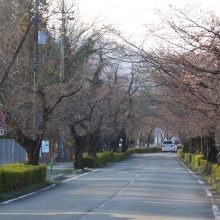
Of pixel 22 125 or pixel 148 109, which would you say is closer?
pixel 22 125

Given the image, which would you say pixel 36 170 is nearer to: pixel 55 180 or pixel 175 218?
pixel 55 180

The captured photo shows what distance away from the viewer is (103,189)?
813 inches

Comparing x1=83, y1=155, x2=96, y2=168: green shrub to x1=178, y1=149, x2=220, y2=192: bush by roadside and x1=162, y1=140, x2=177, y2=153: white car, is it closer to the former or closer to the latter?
x1=178, y1=149, x2=220, y2=192: bush by roadside

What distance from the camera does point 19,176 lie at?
20.0 metres

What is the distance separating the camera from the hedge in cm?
1826

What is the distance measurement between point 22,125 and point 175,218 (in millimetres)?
12293

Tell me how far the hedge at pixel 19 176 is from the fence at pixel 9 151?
43.5 ft

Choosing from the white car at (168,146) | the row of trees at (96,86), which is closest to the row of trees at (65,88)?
the row of trees at (96,86)

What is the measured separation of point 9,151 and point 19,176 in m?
17.8

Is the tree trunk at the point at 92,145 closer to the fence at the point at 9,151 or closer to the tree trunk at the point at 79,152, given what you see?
the tree trunk at the point at 79,152

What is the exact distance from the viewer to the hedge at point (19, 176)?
18.3 metres

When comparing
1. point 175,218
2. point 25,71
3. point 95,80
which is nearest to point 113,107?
point 95,80

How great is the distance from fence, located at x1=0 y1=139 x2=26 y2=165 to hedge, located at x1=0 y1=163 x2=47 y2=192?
1325cm

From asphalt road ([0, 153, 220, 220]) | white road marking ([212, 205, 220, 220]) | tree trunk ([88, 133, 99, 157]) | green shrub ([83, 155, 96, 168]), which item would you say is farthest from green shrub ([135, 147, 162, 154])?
white road marking ([212, 205, 220, 220])
